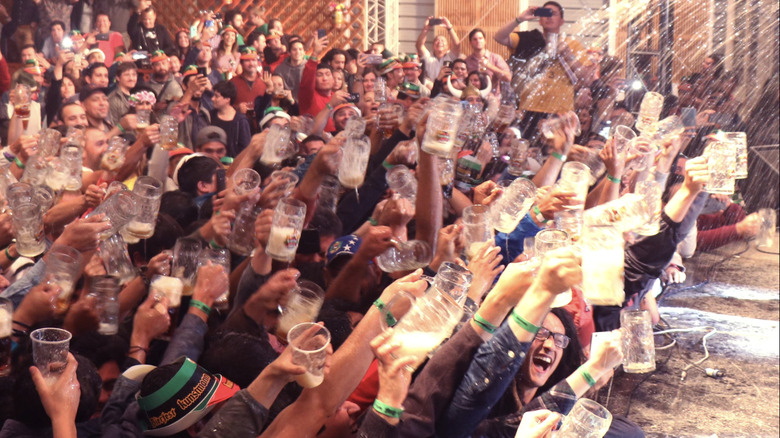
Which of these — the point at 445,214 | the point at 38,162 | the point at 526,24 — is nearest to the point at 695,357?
the point at 445,214

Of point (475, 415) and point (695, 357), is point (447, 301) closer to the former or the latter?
point (475, 415)

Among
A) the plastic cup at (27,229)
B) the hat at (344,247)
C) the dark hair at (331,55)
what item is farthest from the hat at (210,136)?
the hat at (344,247)

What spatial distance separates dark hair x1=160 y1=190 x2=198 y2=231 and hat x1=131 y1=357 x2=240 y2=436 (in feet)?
4.16

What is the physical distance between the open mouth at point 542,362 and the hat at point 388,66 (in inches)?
117

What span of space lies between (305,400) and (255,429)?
0.10 meters

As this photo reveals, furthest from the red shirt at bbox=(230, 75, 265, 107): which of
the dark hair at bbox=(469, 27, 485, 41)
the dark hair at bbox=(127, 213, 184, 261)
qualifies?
the dark hair at bbox=(127, 213, 184, 261)

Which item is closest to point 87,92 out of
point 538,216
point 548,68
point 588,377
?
point 548,68

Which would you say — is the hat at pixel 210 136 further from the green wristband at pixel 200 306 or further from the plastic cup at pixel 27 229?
the green wristband at pixel 200 306

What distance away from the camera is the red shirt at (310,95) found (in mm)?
4551

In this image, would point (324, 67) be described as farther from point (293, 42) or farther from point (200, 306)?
point (200, 306)

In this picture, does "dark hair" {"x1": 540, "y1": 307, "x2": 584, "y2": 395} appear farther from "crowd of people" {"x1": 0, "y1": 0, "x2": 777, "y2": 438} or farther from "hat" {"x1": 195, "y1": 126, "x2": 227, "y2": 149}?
"hat" {"x1": 195, "y1": 126, "x2": 227, "y2": 149}

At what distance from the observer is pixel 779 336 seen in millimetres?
3844

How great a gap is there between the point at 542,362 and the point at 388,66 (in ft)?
10.1

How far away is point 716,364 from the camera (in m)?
3.38
